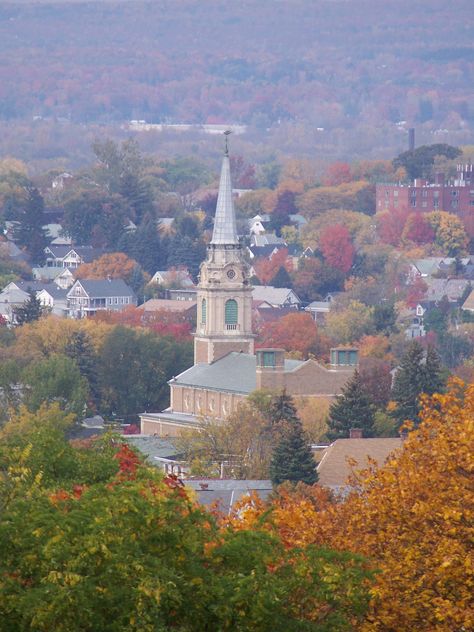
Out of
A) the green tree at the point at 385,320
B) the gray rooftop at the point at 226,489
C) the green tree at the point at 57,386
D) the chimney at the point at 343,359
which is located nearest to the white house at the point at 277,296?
the green tree at the point at 385,320

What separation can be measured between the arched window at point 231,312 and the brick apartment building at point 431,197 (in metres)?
95.2

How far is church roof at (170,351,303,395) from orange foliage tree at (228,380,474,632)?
45.0 meters

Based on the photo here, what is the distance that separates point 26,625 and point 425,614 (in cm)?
474

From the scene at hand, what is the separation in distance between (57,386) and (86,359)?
26.2 feet

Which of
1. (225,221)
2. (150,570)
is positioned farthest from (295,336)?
(150,570)

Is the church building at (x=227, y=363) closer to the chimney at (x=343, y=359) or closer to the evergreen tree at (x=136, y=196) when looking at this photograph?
the chimney at (x=343, y=359)

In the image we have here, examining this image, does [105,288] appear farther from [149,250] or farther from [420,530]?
[420,530]

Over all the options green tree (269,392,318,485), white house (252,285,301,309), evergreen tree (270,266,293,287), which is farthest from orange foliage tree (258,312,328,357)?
green tree (269,392,318,485)

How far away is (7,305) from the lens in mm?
121625

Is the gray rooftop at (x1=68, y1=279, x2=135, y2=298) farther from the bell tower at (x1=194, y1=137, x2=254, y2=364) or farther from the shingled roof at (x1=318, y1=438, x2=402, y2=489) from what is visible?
the shingled roof at (x1=318, y1=438, x2=402, y2=489)

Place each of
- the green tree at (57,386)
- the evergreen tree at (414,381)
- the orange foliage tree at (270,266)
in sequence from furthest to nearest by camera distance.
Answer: the orange foliage tree at (270,266) → the green tree at (57,386) → the evergreen tree at (414,381)

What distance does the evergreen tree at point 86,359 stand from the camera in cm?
8594

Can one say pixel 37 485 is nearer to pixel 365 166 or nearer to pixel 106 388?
pixel 106 388

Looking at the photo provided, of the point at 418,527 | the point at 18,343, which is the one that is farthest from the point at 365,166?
the point at 418,527
